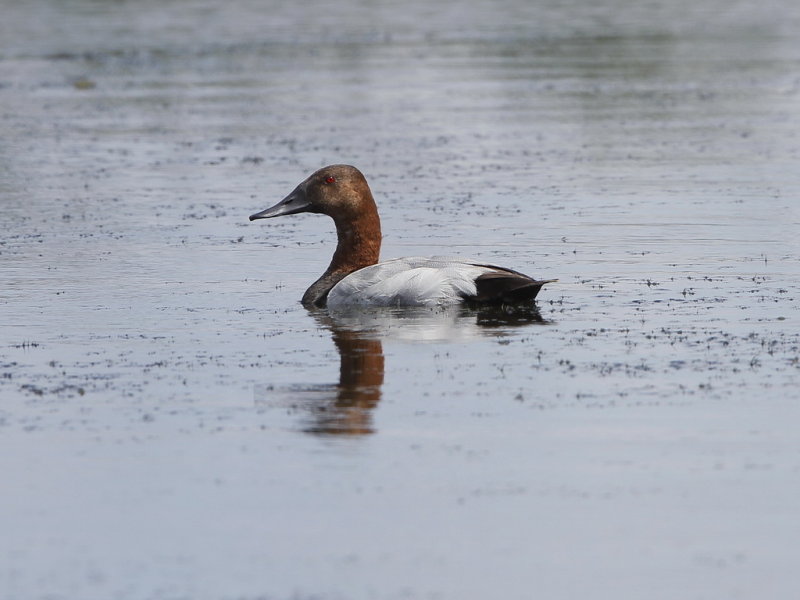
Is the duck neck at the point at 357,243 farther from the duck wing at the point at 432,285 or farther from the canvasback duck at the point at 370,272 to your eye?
the duck wing at the point at 432,285

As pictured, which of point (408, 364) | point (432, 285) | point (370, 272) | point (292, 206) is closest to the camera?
point (408, 364)

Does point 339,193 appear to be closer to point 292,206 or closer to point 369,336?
point 292,206

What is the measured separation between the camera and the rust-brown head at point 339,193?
13.0 m

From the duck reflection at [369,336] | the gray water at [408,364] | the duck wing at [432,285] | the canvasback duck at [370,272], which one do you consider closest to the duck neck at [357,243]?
the canvasback duck at [370,272]

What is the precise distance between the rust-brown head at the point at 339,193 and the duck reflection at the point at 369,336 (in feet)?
4.03

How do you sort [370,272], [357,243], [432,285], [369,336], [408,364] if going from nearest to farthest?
[408,364], [369,336], [432,285], [370,272], [357,243]

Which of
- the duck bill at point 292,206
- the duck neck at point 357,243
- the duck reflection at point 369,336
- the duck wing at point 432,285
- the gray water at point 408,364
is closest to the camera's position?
the gray water at point 408,364

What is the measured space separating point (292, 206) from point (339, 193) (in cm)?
48

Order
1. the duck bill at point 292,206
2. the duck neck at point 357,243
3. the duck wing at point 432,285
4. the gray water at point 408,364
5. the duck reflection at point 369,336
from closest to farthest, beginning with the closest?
the gray water at point 408,364 → the duck reflection at point 369,336 → the duck wing at point 432,285 → the duck neck at point 357,243 → the duck bill at point 292,206

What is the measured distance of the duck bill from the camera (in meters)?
13.2

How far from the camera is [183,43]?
121 ft

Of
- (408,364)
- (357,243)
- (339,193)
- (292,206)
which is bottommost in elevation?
(408,364)

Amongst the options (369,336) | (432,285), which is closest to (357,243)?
(432,285)

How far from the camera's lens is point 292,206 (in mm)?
13312
